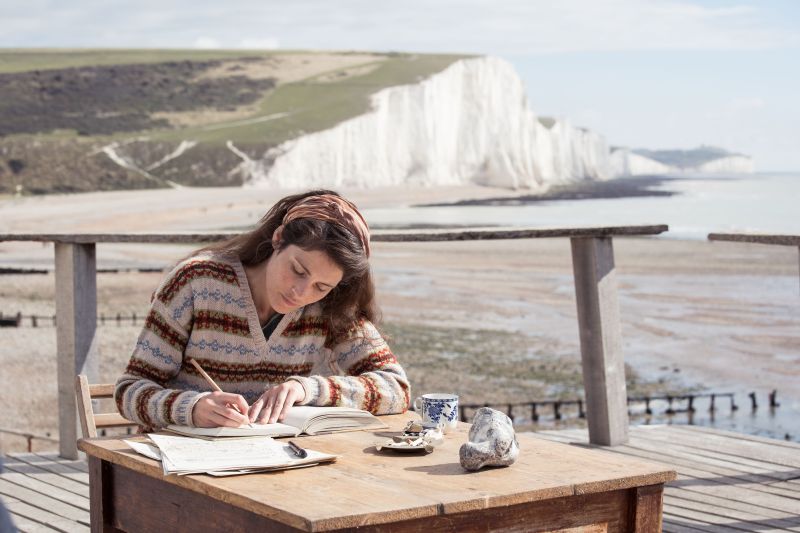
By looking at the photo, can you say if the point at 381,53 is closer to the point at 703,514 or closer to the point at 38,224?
the point at 38,224

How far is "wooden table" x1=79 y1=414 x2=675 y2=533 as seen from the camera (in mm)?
2275

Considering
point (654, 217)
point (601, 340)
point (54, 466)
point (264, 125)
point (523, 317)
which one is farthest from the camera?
point (264, 125)

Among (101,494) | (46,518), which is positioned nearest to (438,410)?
(101,494)

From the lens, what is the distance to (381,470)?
2604mm

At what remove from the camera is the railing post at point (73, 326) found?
5.88 metres

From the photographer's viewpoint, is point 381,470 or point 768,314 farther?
point 768,314

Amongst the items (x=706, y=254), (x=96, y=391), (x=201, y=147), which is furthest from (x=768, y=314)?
(x=201, y=147)

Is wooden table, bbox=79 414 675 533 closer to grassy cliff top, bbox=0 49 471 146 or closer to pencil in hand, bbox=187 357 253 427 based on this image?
pencil in hand, bbox=187 357 253 427

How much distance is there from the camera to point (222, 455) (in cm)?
263

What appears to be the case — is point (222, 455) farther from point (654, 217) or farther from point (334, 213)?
point (654, 217)

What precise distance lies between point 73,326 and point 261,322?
9.72 feet

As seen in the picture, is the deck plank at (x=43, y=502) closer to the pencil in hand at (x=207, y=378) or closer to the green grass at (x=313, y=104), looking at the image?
the pencil in hand at (x=207, y=378)

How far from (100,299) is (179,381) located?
22.6 metres

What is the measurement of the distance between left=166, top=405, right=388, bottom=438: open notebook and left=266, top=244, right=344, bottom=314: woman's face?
30 cm
